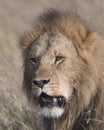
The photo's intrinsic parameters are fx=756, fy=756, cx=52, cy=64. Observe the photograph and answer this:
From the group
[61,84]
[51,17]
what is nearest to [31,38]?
[51,17]

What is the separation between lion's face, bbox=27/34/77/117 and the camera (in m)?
5.47

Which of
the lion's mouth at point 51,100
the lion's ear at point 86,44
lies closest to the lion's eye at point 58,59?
the lion's ear at point 86,44

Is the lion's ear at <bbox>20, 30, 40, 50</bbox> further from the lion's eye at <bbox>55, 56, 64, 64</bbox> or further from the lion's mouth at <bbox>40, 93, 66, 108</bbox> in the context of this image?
the lion's mouth at <bbox>40, 93, 66, 108</bbox>

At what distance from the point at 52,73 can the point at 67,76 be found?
0.13 meters

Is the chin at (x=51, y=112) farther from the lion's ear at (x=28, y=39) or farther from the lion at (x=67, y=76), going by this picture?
the lion's ear at (x=28, y=39)

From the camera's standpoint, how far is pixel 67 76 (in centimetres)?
559

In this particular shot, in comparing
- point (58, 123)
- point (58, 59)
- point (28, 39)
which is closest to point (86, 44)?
point (58, 59)

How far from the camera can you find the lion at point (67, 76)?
18.2 feet

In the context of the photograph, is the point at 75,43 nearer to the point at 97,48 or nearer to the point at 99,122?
the point at 97,48

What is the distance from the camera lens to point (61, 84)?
18.1ft

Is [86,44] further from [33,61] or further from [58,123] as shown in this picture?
[58,123]

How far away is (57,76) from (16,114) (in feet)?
3.80

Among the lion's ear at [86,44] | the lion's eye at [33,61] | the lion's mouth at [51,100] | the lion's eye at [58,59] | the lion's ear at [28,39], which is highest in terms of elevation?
the lion's ear at [28,39]

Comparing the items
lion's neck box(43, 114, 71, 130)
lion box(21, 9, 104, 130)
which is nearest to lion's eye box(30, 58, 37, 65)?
lion box(21, 9, 104, 130)
